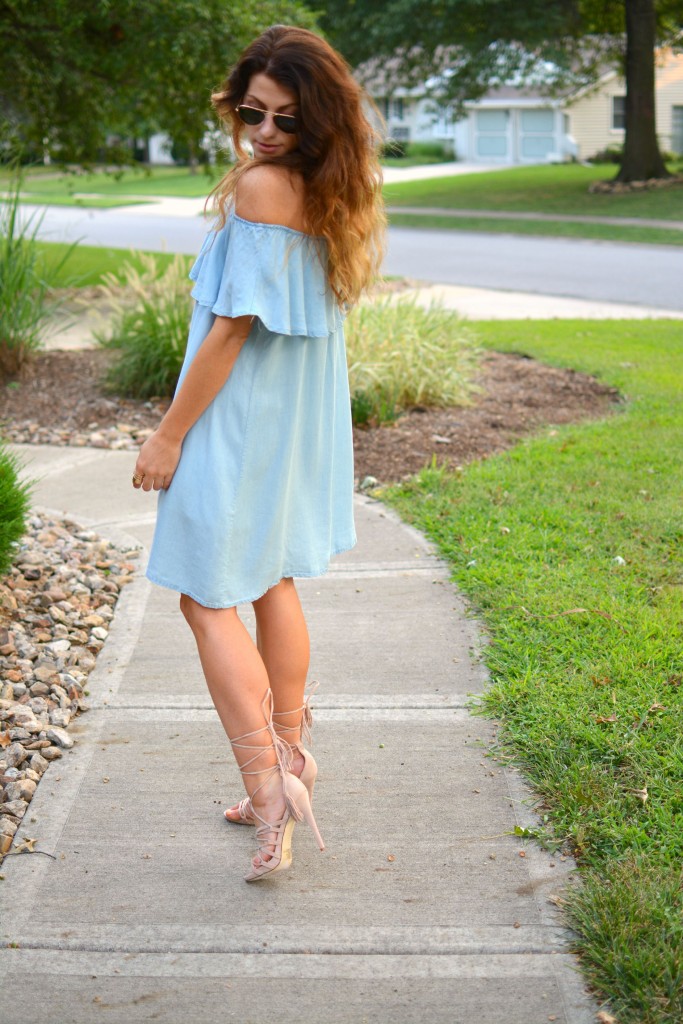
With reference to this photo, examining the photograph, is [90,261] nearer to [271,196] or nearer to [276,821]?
[271,196]

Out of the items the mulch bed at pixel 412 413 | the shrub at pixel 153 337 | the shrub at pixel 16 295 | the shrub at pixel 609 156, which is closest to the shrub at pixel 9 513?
the mulch bed at pixel 412 413

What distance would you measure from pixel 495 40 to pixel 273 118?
23.2 metres

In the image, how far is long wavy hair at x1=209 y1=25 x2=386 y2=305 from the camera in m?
2.45

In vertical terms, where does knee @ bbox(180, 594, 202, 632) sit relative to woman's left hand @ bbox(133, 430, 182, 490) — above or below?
below

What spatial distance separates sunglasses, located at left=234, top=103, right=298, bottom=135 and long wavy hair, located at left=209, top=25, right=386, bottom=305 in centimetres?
2

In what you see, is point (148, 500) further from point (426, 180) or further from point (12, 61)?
point (426, 180)

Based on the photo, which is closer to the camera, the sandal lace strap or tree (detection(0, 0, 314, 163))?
the sandal lace strap

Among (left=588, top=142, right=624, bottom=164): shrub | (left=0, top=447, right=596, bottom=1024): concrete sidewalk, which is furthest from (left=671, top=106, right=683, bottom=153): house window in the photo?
(left=0, top=447, right=596, bottom=1024): concrete sidewalk

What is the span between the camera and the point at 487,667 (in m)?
3.73

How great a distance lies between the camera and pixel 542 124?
4872 centimetres

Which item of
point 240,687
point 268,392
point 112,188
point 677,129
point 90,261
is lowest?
point 240,687

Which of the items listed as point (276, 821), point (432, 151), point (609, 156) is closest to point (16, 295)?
point (276, 821)

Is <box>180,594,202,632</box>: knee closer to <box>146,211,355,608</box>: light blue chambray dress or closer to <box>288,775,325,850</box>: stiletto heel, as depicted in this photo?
<box>146,211,355,608</box>: light blue chambray dress

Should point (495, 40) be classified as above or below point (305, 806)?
above
